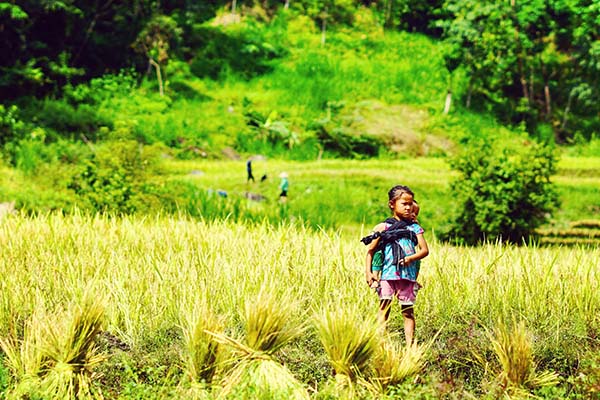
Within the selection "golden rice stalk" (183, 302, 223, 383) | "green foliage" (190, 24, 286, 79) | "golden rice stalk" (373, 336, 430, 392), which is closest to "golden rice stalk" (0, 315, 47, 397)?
"golden rice stalk" (183, 302, 223, 383)

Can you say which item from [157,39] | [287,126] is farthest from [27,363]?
[157,39]

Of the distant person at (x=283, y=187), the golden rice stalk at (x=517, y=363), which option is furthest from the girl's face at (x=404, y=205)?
the distant person at (x=283, y=187)

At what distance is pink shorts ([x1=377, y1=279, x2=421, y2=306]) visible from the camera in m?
4.81

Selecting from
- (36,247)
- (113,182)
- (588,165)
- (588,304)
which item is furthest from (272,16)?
(588,304)

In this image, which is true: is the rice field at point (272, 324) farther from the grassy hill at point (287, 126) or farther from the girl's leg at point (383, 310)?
the grassy hill at point (287, 126)

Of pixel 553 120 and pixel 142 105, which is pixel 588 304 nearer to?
pixel 142 105

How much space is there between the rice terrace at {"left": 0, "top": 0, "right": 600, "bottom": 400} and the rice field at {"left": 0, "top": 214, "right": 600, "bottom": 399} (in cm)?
2

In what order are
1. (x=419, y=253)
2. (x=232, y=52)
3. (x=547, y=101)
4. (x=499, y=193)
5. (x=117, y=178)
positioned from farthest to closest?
(x=232, y=52)
(x=547, y=101)
(x=499, y=193)
(x=117, y=178)
(x=419, y=253)

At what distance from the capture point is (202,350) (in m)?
4.36

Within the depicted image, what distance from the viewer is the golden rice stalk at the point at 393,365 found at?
436cm

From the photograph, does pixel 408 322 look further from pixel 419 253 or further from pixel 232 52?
pixel 232 52

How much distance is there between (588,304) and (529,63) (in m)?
21.4

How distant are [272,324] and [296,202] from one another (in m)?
10.4

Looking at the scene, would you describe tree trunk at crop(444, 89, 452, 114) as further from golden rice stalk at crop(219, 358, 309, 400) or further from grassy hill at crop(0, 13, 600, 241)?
golden rice stalk at crop(219, 358, 309, 400)
